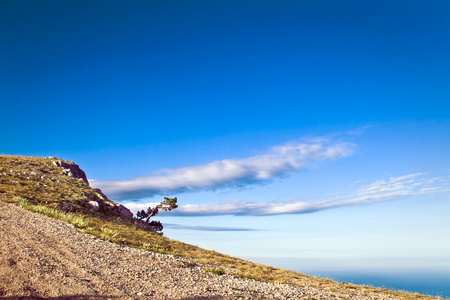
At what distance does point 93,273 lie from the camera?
42.5 ft

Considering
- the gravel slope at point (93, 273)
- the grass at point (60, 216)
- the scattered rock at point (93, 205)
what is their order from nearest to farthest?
the gravel slope at point (93, 273) → the grass at point (60, 216) → the scattered rock at point (93, 205)

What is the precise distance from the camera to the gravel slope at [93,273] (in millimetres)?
11008

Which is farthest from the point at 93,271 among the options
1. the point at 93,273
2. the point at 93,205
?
the point at 93,205

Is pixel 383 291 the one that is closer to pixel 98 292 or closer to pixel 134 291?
pixel 134 291

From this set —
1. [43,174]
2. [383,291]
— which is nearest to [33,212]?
[43,174]

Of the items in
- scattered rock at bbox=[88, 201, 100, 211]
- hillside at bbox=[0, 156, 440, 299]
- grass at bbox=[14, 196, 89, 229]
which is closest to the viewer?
hillside at bbox=[0, 156, 440, 299]

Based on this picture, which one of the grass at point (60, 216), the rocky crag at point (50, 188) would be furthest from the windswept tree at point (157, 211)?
the grass at point (60, 216)

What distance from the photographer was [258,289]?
1459 centimetres

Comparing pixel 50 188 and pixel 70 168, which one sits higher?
pixel 70 168

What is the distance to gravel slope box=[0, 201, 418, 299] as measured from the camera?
1101 centimetres

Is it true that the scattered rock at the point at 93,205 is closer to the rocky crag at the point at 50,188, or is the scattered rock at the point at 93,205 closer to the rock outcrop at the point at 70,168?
the rocky crag at the point at 50,188

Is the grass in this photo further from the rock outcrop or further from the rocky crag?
the rock outcrop

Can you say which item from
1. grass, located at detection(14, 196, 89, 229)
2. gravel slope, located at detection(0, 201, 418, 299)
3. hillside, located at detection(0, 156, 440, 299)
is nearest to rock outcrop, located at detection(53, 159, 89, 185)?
grass, located at detection(14, 196, 89, 229)

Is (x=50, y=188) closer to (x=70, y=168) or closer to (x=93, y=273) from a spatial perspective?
(x=70, y=168)
